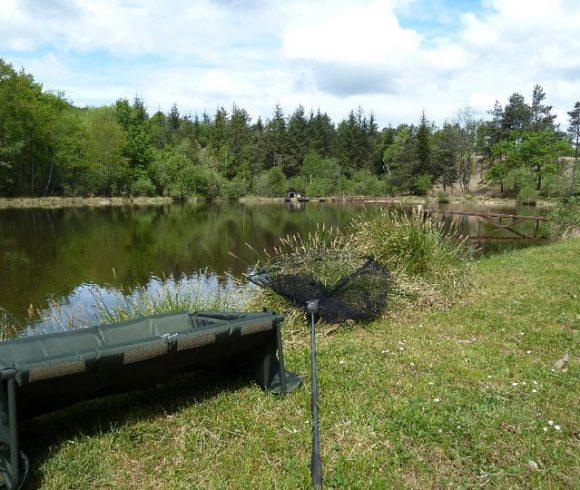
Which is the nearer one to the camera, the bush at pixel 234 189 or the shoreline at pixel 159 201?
the shoreline at pixel 159 201

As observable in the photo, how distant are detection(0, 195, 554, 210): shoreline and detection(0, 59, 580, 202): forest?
1.70 metres

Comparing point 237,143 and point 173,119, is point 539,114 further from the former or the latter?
point 173,119

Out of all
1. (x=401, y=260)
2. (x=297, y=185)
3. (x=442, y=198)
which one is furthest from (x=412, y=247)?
(x=297, y=185)

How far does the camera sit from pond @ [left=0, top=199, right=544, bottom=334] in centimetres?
Answer: 1197

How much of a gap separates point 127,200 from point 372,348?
51732mm

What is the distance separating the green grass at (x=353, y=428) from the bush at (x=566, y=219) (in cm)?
1478

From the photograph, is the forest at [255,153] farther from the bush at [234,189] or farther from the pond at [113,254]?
the pond at [113,254]

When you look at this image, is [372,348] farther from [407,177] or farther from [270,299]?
[407,177]

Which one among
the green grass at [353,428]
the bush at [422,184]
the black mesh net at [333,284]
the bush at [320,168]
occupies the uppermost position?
the bush at [320,168]

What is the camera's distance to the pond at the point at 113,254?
11973 millimetres

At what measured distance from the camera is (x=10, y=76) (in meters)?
46.0

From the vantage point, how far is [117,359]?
2.86 metres

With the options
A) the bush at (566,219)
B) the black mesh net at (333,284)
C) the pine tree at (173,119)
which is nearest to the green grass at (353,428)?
the black mesh net at (333,284)

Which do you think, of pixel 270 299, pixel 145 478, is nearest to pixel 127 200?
pixel 270 299
